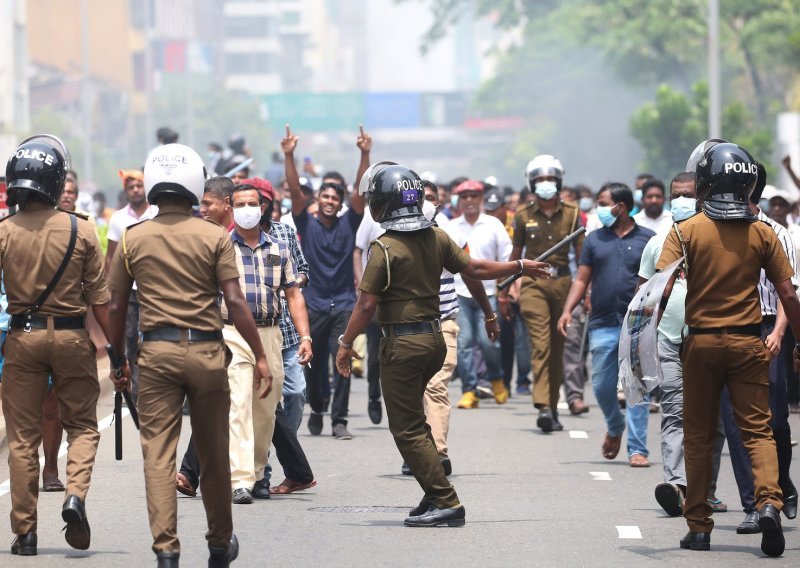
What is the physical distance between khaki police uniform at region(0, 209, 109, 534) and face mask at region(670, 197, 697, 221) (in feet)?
11.8

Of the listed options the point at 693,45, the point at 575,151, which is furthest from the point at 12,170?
the point at 575,151

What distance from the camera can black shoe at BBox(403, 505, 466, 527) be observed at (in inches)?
346

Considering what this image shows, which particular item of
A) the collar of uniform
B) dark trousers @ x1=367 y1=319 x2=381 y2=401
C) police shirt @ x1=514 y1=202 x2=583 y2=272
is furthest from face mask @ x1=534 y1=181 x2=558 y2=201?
the collar of uniform

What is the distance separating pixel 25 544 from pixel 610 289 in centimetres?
484

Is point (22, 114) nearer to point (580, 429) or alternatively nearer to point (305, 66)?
point (580, 429)

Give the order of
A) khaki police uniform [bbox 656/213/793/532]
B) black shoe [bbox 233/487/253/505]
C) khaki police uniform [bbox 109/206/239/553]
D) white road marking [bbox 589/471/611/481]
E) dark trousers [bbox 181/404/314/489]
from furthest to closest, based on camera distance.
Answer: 1. white road marking [bbox 589/471/611/481]
2. dark trousers [bbox 181/404/314/489]
3. black shoe [bbox 233/487/253/505]
4. khaki police uniform [bbox 656/213/793/532]
5. khaki police uniform [bbox 109/206/239/553]

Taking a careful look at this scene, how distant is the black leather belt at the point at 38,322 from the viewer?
820 centimetres

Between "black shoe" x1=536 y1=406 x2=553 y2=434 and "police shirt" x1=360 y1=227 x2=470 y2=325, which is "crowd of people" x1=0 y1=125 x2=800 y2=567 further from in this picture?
"black shoe" x1=536 y1=406 x2=553 y2=434

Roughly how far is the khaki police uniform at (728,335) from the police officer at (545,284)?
16.3 ft

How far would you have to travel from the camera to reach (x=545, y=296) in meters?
13.5

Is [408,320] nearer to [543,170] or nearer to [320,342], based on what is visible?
[320,342]

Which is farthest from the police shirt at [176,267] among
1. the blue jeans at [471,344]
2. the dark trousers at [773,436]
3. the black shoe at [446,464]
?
the blue jeans at [471,344]

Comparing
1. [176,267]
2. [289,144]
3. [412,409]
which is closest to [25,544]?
[176,267]

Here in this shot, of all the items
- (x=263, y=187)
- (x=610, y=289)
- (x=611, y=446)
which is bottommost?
(x=611, y=446)
